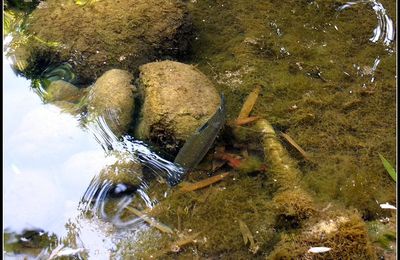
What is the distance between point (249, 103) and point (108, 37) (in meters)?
1.31

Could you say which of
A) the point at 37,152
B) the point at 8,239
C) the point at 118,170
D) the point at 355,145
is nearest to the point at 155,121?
the point at 118,170

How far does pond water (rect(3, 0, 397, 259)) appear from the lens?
2.54 m

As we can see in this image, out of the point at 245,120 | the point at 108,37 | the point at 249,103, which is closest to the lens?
the point at 245,120

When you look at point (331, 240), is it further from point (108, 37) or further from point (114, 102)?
point (108, 37)

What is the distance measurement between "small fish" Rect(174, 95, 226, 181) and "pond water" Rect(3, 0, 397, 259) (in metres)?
0.06

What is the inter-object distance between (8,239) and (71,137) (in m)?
0.83

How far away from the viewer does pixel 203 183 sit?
113 inches

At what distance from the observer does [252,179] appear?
2883 mm

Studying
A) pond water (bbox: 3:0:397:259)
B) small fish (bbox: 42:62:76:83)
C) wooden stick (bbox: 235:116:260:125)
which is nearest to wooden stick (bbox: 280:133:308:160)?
pond water (bbox: 3:0:397:259)

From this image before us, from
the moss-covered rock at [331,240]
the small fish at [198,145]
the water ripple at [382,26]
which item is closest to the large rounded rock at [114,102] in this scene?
the small fish at [198,145]

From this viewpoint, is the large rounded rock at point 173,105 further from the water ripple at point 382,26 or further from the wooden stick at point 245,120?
the water ripple at point 382,26

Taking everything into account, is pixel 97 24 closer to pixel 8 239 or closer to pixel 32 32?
pixel 32 32

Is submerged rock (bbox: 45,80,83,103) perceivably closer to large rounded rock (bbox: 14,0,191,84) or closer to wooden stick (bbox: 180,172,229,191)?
large rounded rock (bbox: 14,0,191,84)

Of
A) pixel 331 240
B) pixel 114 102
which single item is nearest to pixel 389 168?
pixel 331 240
